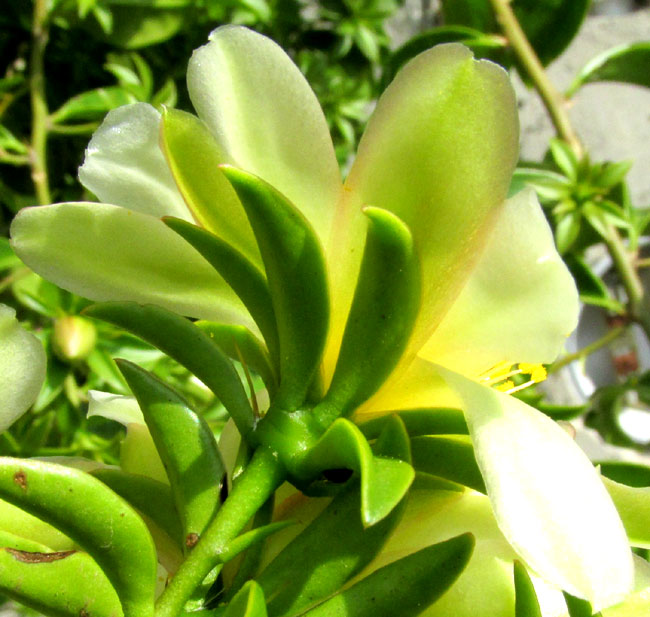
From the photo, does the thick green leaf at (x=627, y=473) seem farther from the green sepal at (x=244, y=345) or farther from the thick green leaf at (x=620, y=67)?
the thick green leaf at (x=620, y=67)

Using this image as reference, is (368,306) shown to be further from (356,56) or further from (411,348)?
(356,56)

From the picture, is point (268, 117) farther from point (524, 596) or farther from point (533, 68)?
point (533, 68)

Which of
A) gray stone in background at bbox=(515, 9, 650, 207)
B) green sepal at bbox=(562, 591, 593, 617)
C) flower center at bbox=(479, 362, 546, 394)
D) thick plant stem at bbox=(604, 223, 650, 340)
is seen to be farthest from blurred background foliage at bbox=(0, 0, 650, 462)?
gray stone in background at bbox=(515, 9, 650, 207)

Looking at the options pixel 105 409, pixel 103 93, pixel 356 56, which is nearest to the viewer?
Result: pixel 105 409

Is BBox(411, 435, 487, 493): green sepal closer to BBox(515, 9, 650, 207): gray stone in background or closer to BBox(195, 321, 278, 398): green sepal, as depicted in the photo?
BBox(195, 321, 278, 398): green sepal

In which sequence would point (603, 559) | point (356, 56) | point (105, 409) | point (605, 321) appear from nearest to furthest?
1. point (603, 559)
2. point (105, 409)
3. point (356, 56)
4. point (605, 321)

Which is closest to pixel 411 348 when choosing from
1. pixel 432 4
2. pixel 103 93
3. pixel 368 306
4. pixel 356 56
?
pixel 368 306

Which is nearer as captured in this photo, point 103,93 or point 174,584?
point 174,584

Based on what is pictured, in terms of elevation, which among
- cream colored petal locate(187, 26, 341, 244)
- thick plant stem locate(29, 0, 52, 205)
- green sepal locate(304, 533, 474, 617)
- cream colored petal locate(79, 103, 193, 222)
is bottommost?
thick plant stem locate(29, 0, 52, 205)
